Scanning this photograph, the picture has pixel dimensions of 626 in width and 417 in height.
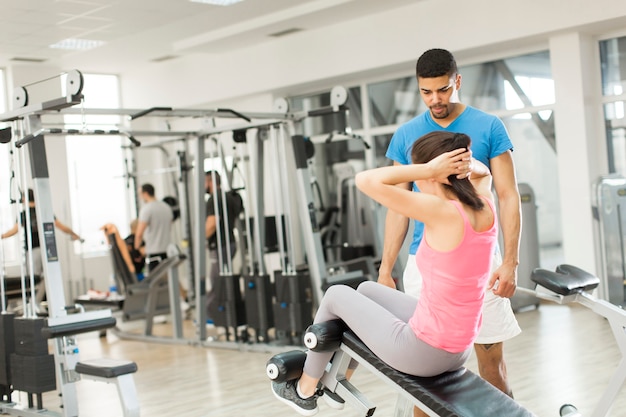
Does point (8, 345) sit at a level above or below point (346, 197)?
below

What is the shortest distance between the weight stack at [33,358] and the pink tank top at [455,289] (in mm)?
2539

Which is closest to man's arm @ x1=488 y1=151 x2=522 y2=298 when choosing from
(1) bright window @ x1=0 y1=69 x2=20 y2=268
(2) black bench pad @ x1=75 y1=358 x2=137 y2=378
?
(2) black bench pad @ x1=75 y1=358 x2=137 y2=378

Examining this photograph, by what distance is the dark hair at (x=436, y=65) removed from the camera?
2736mm

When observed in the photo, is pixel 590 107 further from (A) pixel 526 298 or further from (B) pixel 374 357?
(B) pixel 374 357

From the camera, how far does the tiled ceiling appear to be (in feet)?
24.5

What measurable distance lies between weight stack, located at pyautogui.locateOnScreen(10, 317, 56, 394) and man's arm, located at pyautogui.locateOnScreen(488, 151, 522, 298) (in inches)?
101

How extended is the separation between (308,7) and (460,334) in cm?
607

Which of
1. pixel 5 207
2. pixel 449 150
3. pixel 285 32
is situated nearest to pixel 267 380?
pixel 449 150

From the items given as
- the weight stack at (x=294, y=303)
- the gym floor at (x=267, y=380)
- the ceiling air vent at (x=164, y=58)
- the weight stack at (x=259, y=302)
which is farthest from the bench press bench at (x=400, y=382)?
the ceiling air vent at (x=164, y=58)

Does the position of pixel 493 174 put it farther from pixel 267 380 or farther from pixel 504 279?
pixel 267 380

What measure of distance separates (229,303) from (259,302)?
0.30 meters

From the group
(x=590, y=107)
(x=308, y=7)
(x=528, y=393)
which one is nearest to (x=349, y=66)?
(x=308, y=7)

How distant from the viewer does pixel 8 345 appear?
179 inches

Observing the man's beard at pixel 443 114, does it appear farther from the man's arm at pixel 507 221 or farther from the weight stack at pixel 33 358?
the weight stack at pixel 33 358
